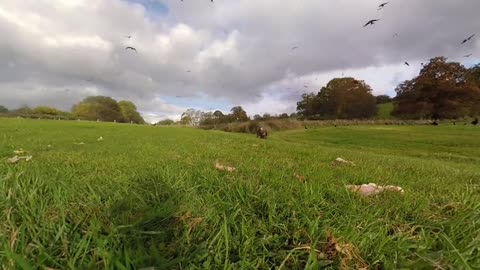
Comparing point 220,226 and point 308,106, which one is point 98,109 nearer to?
point 308,106

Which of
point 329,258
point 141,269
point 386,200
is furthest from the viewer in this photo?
point 386,200

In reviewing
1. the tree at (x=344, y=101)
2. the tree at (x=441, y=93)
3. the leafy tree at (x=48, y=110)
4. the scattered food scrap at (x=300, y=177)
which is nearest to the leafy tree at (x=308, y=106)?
the tree at (x=344, y=101)

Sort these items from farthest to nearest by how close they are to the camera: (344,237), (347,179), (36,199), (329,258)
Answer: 1. (347,179)
2. (36,199)
3. (344,237)
4. (329,258)

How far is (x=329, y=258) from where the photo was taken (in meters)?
2.02

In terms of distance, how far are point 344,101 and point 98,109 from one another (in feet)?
290

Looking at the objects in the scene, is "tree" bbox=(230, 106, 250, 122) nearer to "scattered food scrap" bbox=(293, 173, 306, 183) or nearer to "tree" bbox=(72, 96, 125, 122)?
"tree" bbox=(72, 96, 125, 122)

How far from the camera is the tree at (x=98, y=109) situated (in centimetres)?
11219

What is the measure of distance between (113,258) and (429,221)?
258 centimetres

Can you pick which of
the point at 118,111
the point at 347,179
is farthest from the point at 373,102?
the point at 347,179

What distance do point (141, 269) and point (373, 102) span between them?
109069 millimetres

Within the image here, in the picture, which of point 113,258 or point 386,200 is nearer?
point 113,258

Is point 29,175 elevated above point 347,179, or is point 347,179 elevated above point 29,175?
point 29,175

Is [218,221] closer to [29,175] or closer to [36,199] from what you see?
[36,199]

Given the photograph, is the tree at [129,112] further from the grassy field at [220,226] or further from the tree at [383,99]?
the grassy field at [220,226]
